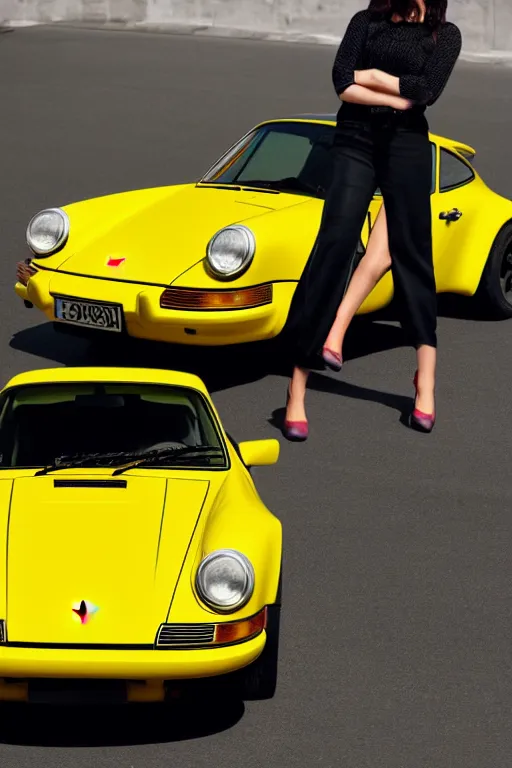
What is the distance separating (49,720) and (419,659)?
1301 mm

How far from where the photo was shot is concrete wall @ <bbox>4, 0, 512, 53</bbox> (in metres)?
20.4

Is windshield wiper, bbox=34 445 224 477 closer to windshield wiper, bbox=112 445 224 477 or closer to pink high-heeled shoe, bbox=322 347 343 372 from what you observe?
windshield wiper, bbox=112 445 224 477

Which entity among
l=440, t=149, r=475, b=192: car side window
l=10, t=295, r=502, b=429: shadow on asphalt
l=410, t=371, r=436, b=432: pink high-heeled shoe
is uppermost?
l=440, t=149, r=475, b=192: car side window

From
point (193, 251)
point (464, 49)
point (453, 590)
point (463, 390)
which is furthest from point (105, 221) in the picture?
point (464, 49)

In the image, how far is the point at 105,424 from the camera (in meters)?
5.83

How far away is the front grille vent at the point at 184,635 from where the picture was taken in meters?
4.57

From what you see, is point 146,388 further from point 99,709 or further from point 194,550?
point 99,709

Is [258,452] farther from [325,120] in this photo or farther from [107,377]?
[325,120]

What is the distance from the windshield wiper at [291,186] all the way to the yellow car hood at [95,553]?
12.5 ft

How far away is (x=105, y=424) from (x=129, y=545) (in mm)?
960

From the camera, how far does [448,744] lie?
4672 mm

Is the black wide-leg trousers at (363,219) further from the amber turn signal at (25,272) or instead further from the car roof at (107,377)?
the amber turn signal at (25,272)

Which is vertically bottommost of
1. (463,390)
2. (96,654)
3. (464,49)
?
(464,49)

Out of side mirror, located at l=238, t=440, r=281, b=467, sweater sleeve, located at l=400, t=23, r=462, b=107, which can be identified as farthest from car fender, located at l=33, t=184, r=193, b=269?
side mirror, located at l=238, t=440, r=281, b=467
